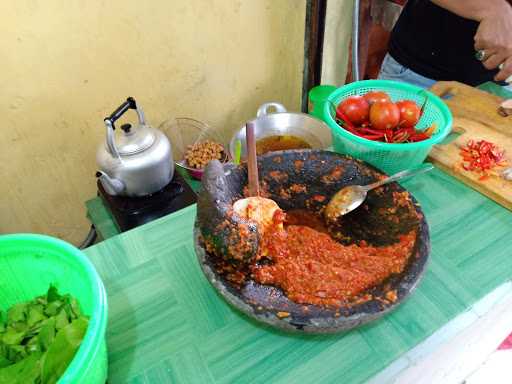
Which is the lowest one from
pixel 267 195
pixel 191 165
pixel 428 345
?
pixel 191 165

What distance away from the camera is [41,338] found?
559 millimetres

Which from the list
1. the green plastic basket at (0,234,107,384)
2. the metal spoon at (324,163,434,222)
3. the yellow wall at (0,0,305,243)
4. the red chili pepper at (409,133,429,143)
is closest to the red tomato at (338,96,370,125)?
the red chili pepper at (409,133,429,143)

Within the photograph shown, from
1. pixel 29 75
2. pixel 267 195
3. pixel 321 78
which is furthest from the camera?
pixel 321 78

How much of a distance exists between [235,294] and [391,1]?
75.3 inches

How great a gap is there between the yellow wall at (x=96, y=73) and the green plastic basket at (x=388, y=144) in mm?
802

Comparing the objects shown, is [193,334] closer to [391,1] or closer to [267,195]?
[267,195]

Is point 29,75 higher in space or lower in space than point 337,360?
higher

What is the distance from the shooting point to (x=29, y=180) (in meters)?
1.52

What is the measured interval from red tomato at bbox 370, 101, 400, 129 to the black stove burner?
2.41 ft

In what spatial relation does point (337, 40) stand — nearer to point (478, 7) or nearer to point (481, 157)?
point (478, 7)

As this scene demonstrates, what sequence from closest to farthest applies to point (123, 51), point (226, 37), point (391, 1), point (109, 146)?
point (109, 146)
point (123, 51)
point (226, 37)
point (391, 1)

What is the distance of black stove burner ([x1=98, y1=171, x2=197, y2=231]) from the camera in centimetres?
131

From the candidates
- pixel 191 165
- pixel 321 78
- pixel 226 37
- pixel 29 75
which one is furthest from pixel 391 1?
pixel 29 75

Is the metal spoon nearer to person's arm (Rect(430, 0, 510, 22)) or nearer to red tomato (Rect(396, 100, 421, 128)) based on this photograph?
red tomato (Rect(396, 100, 421, 128))
